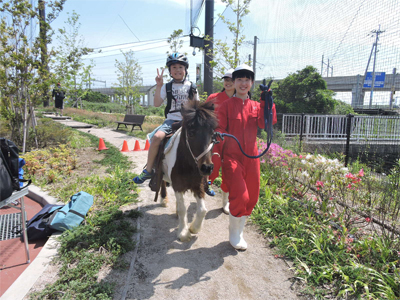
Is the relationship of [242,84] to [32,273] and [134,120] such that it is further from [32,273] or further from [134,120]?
[134,120]

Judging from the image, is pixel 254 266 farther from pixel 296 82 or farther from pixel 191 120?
pixel 296 82

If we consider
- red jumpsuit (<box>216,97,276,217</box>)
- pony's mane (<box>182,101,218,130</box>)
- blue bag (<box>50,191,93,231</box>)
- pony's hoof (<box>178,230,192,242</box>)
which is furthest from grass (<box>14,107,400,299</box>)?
pony's mane (<box>182,101,218,130</box>)

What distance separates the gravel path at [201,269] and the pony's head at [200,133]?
1228 millimetres

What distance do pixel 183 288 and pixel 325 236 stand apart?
6.50 feet

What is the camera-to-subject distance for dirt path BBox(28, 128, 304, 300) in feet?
7.91

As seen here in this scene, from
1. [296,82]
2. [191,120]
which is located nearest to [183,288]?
[191,120]

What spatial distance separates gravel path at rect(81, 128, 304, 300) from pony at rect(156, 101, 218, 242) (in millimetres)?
312

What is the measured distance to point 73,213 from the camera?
3475 millimetres

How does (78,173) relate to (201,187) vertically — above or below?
below

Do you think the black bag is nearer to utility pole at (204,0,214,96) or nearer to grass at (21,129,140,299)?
grass at (21,129,140,299)

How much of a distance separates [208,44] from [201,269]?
24.9 feet

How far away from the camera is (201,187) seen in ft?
10.2

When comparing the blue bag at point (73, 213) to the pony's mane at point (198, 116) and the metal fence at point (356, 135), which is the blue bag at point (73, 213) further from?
the metal fence at point (356, 135)

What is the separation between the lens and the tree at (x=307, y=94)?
44.4 feet
